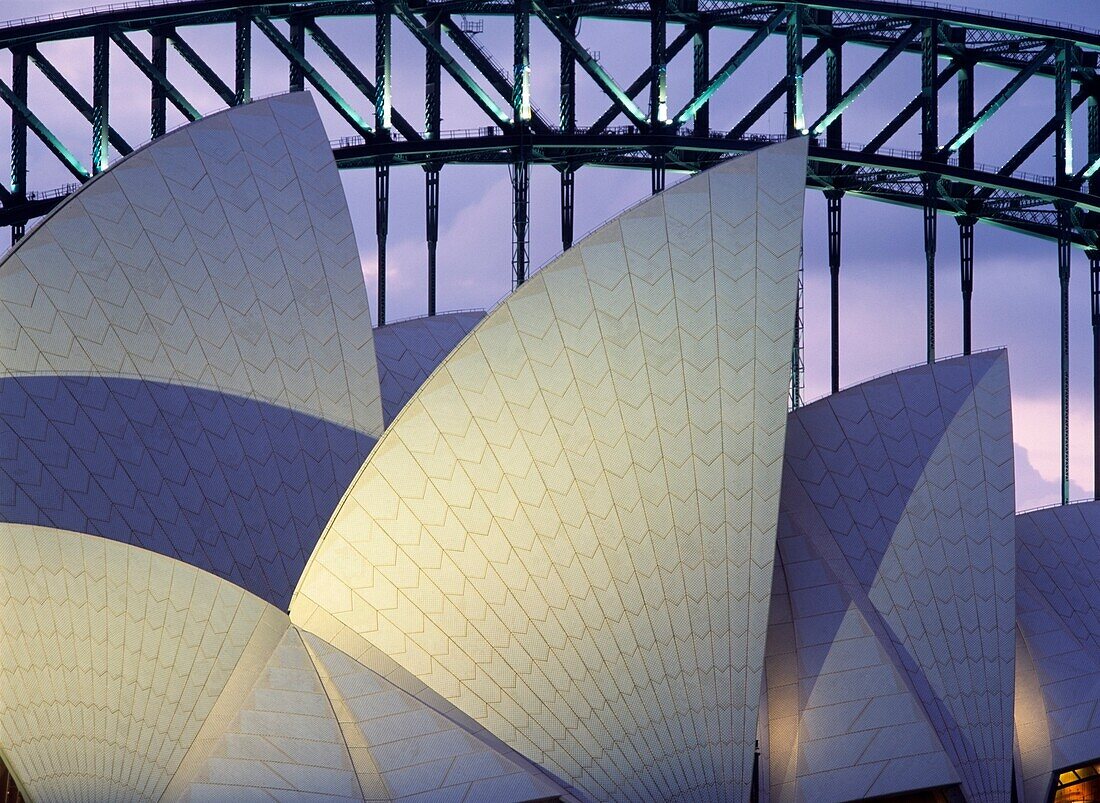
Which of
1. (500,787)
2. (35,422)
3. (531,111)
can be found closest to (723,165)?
(500,787)

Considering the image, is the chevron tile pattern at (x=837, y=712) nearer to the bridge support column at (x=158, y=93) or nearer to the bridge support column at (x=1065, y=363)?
the bridge support column at (x=1065, y=363)

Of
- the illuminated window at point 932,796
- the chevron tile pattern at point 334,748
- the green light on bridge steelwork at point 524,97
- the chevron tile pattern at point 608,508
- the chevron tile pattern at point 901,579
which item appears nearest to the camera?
the chevron tile pattern at point 334,748

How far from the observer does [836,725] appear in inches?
1110

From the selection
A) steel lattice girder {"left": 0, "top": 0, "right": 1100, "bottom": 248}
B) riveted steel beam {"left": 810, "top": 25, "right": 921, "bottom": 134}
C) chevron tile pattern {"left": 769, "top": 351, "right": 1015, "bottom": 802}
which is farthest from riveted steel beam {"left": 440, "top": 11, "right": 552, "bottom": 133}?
chevron tile pattern {"left": 769, "top": 351, "right": 1015, "bottom": 802}

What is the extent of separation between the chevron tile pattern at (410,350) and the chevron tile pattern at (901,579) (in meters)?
12.3

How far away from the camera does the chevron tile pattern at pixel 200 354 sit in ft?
99.8

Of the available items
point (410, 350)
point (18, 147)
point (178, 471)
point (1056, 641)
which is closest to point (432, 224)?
point (410, 350)

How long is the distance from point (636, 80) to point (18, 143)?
19.6 m

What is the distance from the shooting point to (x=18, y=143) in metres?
48.6

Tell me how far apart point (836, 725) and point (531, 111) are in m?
24.7

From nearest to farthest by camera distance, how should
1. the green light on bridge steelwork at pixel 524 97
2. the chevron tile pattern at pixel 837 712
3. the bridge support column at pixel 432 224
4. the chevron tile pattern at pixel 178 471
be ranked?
the chevron tile pattern at pixel 837 712, the chevron tile pattern at pixel 178 471, the bridge support column at pixel 432 224, the green light on bridge steelwork at pixel 524 97

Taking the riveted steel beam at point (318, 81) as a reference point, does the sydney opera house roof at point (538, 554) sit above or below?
below

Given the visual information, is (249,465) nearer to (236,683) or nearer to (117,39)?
(236,683)

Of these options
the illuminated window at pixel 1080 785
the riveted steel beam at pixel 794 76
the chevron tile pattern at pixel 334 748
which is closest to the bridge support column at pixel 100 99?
the riveted steel beam at pixel 794 76
